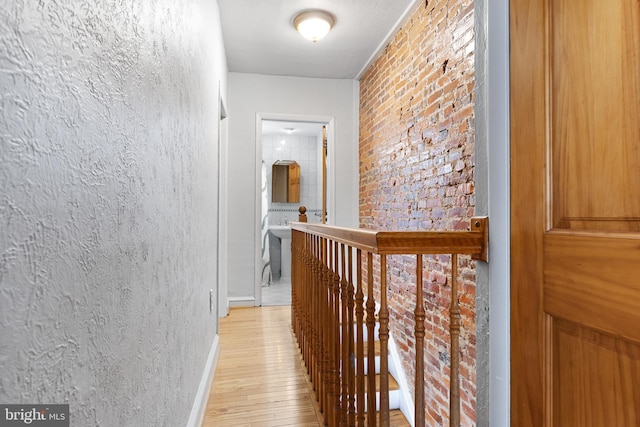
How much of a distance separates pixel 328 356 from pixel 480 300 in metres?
0.90

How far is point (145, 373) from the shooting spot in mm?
920

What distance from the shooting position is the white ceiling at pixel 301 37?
2.68 meters

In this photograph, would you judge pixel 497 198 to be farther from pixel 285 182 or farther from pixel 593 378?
pixel 285 182

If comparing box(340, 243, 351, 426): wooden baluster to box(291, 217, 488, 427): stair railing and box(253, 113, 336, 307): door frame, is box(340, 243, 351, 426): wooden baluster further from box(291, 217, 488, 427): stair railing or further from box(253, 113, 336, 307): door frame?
box(253, 113, 336, 307): door frame

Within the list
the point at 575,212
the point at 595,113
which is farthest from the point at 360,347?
the point at 595,113

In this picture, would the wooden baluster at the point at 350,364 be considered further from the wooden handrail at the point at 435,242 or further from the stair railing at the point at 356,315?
the wooden handrail at the point at 435,242

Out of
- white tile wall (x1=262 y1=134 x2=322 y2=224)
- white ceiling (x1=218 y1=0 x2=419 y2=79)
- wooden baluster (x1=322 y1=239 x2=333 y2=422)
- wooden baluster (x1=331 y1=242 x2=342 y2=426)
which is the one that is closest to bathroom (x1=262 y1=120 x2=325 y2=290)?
white tile wall (x1=262 y1=134 x2=322 y2=224)

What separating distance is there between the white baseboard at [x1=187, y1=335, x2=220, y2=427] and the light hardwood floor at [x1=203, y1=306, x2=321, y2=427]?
46 mm

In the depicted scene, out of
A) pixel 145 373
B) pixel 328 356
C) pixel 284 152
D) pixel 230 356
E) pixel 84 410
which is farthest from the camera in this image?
pixel 284 152

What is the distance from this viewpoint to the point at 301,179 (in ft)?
19.8

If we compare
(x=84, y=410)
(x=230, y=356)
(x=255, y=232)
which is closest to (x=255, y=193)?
(x=255, y=232)

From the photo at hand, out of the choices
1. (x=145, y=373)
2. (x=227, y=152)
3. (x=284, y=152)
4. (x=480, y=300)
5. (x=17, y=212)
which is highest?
(x=284, y=152)

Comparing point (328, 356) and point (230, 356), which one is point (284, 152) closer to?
point (230, 356)

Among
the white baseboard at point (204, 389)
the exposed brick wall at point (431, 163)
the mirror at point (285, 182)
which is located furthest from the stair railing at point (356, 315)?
the mirror at point (285, 182)
